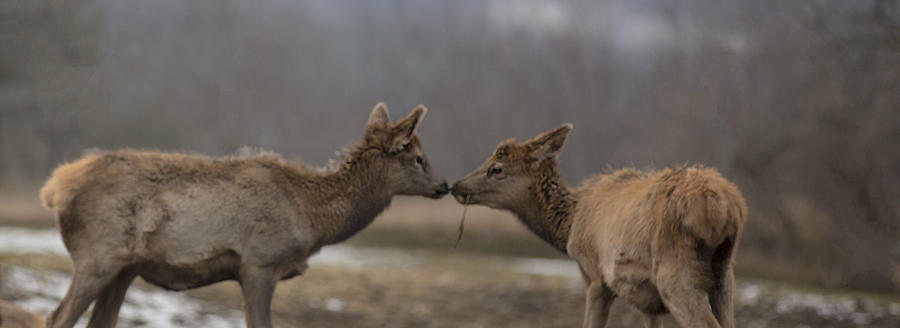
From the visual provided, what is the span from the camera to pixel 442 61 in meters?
37.6

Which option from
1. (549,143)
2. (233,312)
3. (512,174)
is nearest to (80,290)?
(512,174)

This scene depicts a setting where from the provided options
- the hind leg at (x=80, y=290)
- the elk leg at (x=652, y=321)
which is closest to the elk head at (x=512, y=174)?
the elk leg at (x=652, y=321)

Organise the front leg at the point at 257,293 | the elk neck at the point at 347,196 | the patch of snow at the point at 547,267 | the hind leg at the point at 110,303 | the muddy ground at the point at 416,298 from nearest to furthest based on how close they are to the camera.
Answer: the front leg at the point at 257,293, the hind leg at the point at 110,303, the elk neck at the point at 347,196, the muddy ground at the point at 416,298, the patch of snow at the point at 547,267

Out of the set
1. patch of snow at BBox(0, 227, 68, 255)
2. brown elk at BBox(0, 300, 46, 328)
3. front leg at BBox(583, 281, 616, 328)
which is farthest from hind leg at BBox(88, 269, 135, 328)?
patch of snow at BBox(0, 227, 68, 255)

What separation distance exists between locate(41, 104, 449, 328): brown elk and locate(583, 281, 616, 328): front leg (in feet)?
6.50

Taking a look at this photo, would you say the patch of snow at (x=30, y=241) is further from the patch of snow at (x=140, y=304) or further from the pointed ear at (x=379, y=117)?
the pointed ear at (x=379, y=117)

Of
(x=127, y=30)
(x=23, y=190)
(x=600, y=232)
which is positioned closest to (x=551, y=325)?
(x=600, y=232)

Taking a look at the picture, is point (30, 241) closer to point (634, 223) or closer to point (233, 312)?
point (233, 312)

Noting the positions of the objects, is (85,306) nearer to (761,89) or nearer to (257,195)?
(257,195)

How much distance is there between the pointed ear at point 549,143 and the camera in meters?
7.37

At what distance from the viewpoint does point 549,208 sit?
734 centimetres

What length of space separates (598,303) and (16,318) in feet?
15.2

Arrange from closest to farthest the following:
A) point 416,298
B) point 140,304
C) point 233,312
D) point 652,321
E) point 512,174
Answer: point 652,321, point 512,174, point 140,304, point 233,312, point 416,298

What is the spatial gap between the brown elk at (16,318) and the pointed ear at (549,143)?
4.35 m
